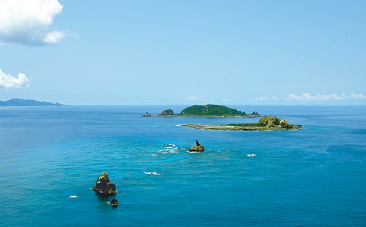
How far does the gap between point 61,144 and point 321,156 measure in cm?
12294

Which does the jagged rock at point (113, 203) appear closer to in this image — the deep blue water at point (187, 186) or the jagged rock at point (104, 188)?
the deep blue water at point (187, 186)

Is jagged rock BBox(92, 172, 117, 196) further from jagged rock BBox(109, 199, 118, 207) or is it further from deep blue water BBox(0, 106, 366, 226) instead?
jagged rock BBox(109, 199, 118, 207)

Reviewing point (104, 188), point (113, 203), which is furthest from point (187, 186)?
point (113, 203)

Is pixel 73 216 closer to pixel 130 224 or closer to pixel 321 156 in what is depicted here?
pixel 130 224

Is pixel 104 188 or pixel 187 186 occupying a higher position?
pixel 104 188

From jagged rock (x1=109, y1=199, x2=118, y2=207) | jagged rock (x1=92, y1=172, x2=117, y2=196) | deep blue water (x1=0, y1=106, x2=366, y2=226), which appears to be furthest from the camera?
jagged rock (x1=92, y1=172, x2=117, y2=196)

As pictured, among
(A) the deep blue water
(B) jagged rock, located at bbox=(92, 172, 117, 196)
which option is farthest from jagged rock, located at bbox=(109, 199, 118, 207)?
(B) jagged rock, located at bbox=(92, 172, 117, 196)

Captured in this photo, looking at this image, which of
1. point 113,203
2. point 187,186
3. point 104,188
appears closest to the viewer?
point 113,203

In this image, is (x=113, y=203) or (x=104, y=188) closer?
(x=113, y=203)

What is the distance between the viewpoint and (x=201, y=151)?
147500 mm

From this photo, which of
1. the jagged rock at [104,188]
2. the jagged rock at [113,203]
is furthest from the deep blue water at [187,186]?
the jagged rock at [104,188]

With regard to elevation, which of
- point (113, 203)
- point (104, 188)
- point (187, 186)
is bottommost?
point (113, 203)

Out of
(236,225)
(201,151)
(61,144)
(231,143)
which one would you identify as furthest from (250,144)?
(236,225)

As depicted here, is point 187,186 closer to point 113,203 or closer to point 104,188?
point 104,188
